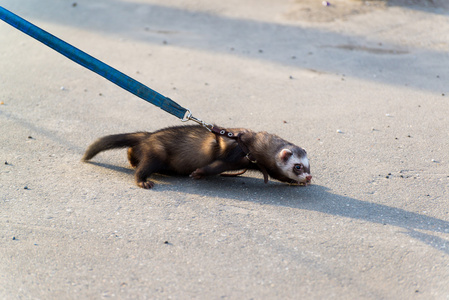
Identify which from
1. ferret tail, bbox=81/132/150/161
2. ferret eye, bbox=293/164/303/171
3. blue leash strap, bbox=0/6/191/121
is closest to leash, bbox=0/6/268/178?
blue leash strap, bbox=0/6/191/121

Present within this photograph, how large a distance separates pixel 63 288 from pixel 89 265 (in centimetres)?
25

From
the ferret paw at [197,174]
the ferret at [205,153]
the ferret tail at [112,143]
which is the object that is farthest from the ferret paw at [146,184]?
the ferret tail at [112,143]

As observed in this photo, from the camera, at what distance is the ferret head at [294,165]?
4426mm

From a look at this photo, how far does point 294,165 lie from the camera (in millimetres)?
4430

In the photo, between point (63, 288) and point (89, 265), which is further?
point (89, 265)

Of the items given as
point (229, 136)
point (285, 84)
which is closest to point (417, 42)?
point (285, 84)

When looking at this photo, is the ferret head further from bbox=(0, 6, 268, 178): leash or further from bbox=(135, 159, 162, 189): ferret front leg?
bbox=(135, 159, 162, 189): ferret front leg

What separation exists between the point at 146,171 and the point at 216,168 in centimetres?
61

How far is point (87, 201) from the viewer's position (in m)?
4.11

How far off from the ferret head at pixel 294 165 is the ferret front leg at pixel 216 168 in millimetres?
342

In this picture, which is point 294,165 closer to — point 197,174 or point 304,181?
point 304,181

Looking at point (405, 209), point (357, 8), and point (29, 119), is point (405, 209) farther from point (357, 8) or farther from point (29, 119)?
point (357, 8)

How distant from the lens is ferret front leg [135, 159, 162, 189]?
174 inches

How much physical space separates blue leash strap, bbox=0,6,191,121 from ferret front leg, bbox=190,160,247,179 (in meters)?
0.49
